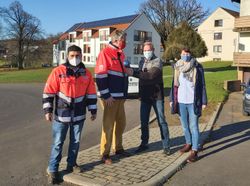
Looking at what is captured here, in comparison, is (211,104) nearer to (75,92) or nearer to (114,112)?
(114,112)

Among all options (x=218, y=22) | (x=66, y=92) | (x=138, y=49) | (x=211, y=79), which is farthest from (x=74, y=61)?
(x=218, y=22)

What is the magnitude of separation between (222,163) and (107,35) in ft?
218

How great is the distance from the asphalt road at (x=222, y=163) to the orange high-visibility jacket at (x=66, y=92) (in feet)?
5.61

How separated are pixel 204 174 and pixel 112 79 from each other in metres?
2.07

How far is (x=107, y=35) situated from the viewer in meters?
71.5

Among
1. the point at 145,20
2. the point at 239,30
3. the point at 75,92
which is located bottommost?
the point at 75,92

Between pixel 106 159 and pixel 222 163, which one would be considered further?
pixel 222 163

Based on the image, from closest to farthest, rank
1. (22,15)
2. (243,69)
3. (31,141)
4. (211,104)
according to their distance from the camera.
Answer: (31,141) < (211,104) < (243,69) < (22,15)

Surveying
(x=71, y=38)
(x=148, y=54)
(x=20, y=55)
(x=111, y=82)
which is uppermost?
(x=71, y=38)

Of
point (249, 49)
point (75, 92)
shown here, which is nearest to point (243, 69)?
point (249, 49)

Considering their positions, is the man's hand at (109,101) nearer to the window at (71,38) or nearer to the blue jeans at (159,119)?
the blue jeans at (159,119)

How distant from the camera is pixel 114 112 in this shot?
6.21 m

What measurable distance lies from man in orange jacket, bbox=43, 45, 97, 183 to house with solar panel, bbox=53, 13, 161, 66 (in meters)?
55.7

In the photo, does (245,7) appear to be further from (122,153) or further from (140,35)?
(140,35)
